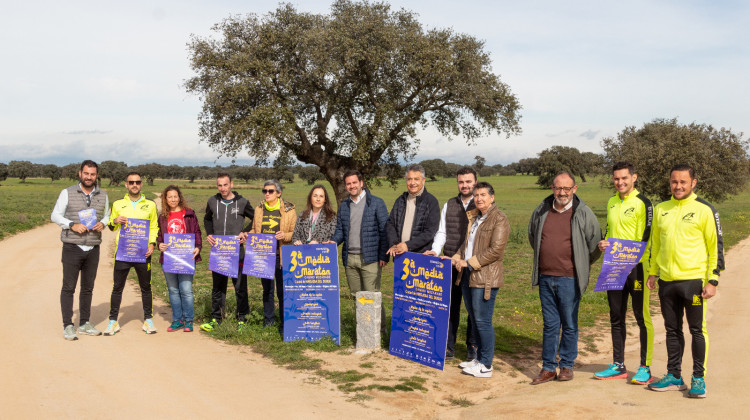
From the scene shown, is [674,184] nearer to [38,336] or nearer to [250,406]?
[250,406]

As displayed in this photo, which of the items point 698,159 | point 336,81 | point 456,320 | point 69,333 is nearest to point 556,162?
point 698,159

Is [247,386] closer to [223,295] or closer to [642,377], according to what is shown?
[223,295]

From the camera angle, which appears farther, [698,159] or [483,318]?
[698,159]

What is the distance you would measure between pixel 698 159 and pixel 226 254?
107ft

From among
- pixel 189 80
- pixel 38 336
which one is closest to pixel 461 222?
pixel 38 336

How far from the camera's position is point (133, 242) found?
26.7 feet

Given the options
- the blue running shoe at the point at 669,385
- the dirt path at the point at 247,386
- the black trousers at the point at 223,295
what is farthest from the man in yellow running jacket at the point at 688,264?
the black trousers at the point at 223,295

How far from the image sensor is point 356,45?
1822cm

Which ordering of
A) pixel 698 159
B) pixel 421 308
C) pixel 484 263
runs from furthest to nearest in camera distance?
pixel 698 159 → pixel 421 308 → pixel 484 263

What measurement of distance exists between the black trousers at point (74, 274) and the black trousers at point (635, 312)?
7.10 metres

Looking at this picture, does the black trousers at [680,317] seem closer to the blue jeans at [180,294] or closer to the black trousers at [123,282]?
the blue jeans at [180,294]

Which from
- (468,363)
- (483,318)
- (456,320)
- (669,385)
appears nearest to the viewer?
(669,385)

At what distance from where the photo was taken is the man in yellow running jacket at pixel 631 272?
251 inches

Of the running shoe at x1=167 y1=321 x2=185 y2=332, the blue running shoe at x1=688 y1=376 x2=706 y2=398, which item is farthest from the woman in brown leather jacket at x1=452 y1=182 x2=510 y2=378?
the running shoe at x1=167 y1=321 x2=185 y2=332
